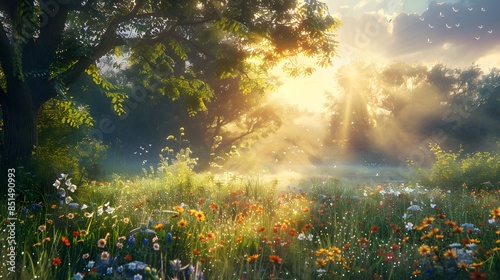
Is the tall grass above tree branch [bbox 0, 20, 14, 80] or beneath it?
beneath

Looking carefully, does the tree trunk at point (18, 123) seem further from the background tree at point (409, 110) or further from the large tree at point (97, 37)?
the background tree at point (409, 110)

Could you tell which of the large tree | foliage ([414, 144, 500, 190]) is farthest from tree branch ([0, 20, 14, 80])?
foliage ([414, 144, 500, 190])

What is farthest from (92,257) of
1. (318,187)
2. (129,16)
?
(129,16)

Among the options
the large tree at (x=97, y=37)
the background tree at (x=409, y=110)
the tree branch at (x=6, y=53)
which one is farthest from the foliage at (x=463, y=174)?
the background tree at (x=409, y=110)

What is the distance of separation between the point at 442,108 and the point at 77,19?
4180 centimetres

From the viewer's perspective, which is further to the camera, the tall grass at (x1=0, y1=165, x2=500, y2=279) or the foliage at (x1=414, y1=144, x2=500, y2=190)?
the foliage at (x1=414, y1=144, x2=500, y2=190)

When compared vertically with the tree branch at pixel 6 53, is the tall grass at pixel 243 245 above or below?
below

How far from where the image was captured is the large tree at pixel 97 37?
9.29 meters

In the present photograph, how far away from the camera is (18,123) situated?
9.29m

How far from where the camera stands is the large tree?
366 inches

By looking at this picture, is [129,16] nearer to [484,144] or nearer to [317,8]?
[317,8]

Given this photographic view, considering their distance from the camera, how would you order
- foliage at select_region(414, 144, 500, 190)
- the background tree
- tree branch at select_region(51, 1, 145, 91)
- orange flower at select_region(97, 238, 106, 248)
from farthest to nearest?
the background tree
foliage at select_region(414, 144, 500, 190)
tree branch at select_region(51, 1, 145, 91)
orange flower at select_region(97, 238, 106, 248)

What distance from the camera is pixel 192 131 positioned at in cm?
3209

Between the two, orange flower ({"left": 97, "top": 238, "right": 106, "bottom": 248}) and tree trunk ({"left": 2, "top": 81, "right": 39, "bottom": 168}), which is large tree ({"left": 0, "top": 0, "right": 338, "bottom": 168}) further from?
orange flower ({"left": 97, "top": 238, "right": 106, "bottom": 248})
